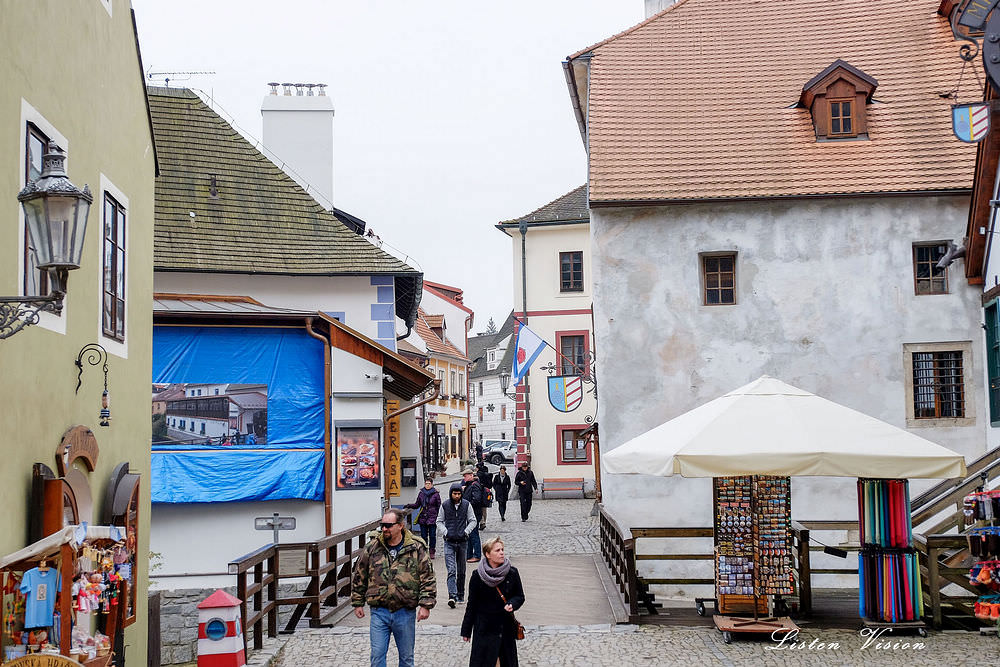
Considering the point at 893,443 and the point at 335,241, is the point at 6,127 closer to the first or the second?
the point at 893,443

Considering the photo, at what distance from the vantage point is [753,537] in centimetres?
1259

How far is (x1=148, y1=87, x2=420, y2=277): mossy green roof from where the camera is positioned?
2330cm

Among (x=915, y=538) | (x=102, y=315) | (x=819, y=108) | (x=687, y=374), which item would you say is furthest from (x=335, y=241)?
(x=915, y=538)

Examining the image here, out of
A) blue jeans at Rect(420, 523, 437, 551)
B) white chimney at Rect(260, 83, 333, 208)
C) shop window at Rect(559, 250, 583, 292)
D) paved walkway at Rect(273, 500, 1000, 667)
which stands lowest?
paved walkway at Rect(273, 500, 1000, 667)

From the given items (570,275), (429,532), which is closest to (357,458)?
(429,532)

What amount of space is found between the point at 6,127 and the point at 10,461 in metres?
2.59

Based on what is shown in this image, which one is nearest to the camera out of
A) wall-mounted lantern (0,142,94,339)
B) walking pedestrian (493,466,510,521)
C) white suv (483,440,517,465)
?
wall-mounted lantern (0,142,94,339)

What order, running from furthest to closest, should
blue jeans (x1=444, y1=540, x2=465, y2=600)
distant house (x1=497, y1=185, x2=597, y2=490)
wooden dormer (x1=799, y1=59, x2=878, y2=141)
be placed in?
1. distant house (x1=497, y1=185, x2=597, y2=490)
2. wooden dormer (x1=799, y1=59, x2=878, y2=141)
3. blue jeans (x1=444, y1=540, x2=465, y2=600)

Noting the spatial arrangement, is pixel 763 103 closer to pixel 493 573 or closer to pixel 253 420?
pixel 253 420

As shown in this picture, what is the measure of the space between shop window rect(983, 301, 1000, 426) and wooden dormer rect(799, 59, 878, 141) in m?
4.38

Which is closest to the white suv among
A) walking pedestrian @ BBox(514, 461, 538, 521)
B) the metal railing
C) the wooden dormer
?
walking pedestrian @ BBox(514, 461, 538, 521)

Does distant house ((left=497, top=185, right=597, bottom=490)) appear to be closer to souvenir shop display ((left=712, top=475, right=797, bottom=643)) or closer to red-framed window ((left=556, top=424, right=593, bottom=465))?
red-framed window ((left=556, top=424, right=593, bottom=465))

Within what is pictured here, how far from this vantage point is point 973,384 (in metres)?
19.6

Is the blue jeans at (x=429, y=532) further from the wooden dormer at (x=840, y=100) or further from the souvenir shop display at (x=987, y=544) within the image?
the souvenir shop display at (x=987, y=544)
